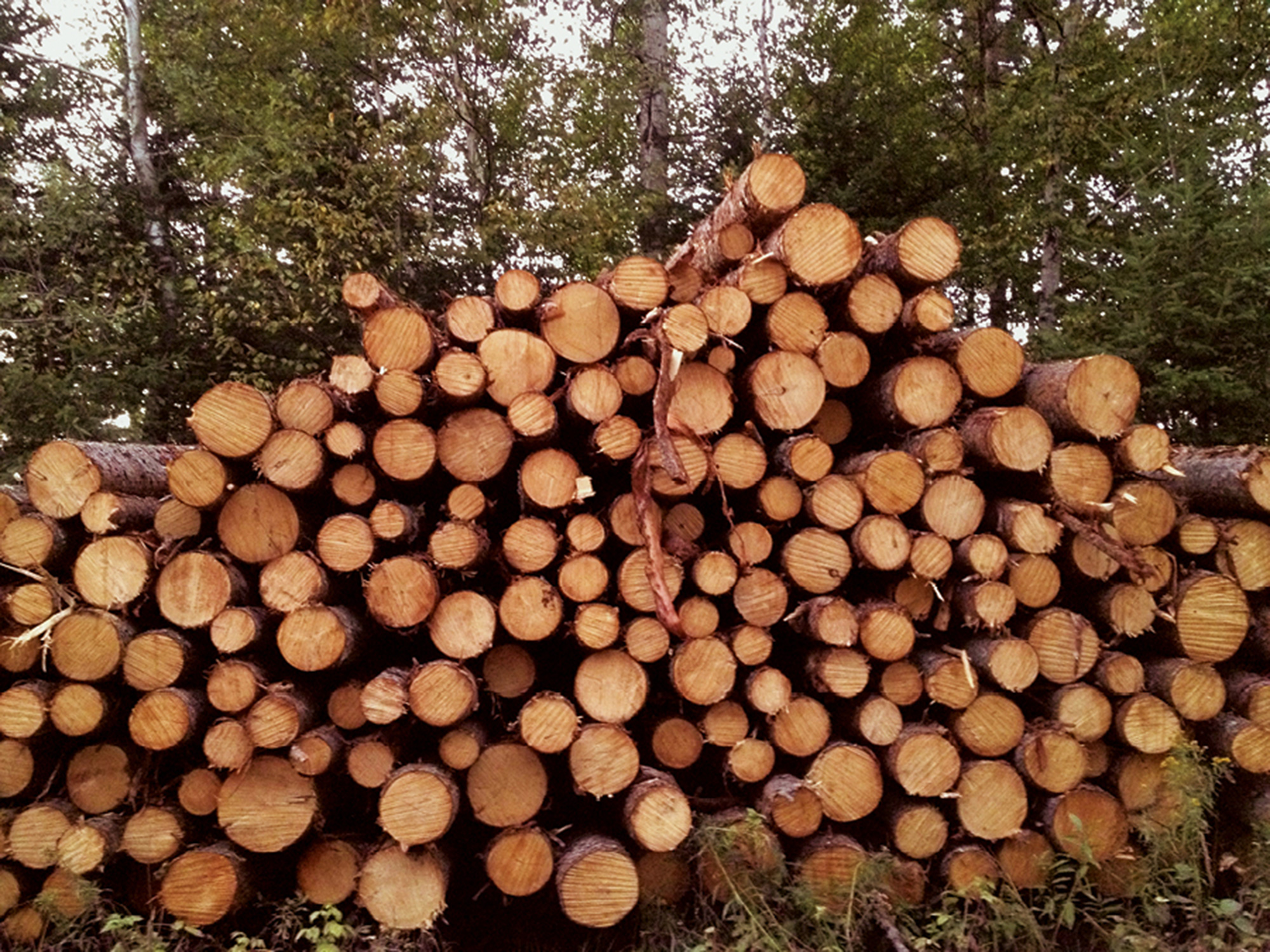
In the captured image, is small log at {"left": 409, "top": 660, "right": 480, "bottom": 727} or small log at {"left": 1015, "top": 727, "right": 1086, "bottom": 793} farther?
small log at {"left": 1015, "top": 727, "right": 1086, "bottom": 793}

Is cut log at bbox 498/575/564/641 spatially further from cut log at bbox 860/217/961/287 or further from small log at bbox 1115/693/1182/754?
small log at bbox 1115/693/1182/754

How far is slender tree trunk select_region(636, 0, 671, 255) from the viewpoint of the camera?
1148 cm

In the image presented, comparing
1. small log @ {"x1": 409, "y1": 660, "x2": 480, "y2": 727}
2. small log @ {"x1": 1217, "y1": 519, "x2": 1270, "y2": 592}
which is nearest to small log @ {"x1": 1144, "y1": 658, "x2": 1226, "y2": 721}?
small log @ {"x1": 1217, "y1": 519, "x2": 1270, "y2": 592}

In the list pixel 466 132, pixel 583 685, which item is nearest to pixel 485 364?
pixel 583 685

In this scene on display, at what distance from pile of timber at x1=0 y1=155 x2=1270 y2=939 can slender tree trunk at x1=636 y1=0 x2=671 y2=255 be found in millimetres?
8086

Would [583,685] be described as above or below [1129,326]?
below

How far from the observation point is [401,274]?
11.4m

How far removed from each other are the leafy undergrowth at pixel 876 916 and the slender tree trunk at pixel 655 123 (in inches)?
364

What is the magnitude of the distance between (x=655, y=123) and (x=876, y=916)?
10.6 meters

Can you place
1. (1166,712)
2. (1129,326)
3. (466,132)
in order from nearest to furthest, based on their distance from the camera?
(1166,712) → (1129,326) → (466,132)

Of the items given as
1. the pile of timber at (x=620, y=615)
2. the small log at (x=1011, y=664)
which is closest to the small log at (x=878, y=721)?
the pile of timber at (x=620, y=615)

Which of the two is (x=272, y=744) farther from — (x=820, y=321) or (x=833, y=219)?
(x=833, y=219)

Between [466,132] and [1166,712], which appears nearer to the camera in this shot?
[1166,712]

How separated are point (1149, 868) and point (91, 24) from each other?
17351 mm
